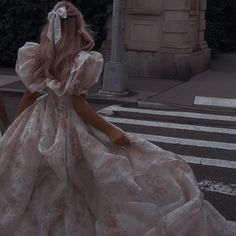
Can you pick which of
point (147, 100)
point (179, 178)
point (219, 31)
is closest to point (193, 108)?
point (147, 100)

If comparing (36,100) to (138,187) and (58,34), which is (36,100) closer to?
(58,34)

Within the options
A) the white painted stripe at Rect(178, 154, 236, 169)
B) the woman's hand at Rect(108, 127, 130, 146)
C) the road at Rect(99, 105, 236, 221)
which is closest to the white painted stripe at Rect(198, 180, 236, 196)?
the road at Rect(99, 105, 236, 221)

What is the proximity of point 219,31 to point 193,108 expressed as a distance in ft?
30.5

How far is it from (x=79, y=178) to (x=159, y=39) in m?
10.5

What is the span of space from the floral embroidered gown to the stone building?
10095mm

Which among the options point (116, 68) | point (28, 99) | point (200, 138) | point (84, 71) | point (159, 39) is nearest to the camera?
point (84, 71)

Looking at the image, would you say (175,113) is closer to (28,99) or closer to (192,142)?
(192,142)

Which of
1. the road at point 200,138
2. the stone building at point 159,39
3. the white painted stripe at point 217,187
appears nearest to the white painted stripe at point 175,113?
the road at point 200,138

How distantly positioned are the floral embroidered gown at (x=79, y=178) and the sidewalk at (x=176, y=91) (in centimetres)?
731

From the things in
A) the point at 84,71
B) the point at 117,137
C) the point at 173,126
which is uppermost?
the point at 84,71

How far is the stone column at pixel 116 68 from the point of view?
38.4 feet

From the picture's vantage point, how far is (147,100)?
37.8 ft

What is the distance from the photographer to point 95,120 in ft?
12.9

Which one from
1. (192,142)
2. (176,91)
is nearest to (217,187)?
(192,142)
